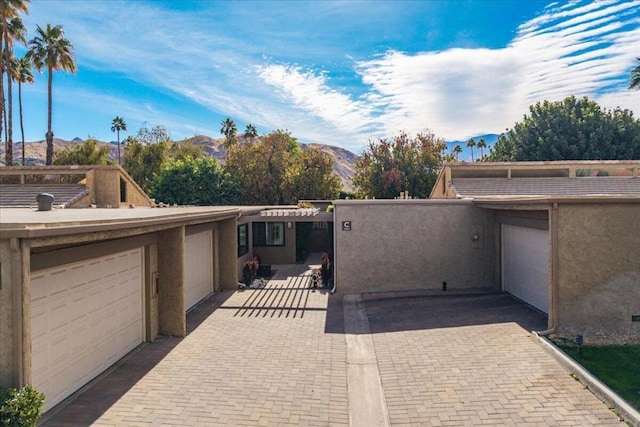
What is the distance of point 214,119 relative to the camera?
2655 inches

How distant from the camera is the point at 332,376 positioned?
8375mm

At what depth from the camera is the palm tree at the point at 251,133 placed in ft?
206

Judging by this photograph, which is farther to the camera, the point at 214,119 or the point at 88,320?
the point at 214,119

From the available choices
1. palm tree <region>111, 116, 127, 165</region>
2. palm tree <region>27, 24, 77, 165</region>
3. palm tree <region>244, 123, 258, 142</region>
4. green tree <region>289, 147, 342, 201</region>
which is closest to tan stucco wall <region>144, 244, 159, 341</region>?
green tree <region>289, 147, 342, 201</region>

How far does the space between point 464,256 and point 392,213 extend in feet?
11.2

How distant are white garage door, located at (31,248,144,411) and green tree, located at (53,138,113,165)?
35.2m

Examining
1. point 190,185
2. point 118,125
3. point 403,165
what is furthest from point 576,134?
point 118,125

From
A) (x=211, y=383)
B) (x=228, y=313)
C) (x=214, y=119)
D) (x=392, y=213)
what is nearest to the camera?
(x=211, y=383)

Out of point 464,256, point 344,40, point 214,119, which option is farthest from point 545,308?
point 214,119

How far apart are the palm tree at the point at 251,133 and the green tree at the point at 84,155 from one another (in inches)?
969

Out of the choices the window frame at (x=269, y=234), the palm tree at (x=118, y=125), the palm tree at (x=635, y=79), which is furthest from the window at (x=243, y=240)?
the palm tree at (x=118, y=125)

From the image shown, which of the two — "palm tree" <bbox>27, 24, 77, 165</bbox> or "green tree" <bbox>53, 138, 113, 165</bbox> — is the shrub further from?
"green tree" <bbox>53, 138, 113, 165</bbox>

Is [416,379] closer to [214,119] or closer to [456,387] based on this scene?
[456,387]

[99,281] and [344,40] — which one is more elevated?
[344,40]
